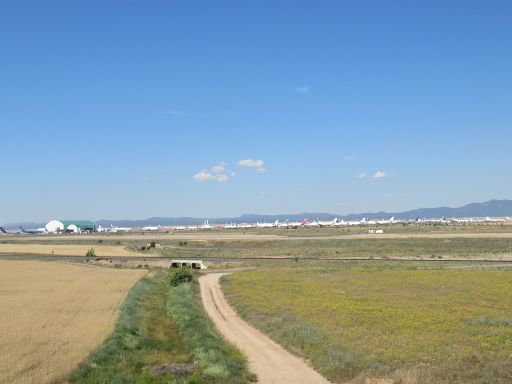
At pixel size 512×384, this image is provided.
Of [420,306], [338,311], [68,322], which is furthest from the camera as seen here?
[420,306]

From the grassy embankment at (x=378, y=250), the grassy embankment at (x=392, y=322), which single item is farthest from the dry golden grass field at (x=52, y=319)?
the grassy embankment at (x=378, y=250)

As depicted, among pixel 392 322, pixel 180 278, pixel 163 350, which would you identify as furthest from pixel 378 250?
pixel 163 350

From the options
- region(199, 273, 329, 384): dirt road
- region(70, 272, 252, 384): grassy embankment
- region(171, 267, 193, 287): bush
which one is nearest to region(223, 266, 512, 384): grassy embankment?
region(199, 273, 329, 384): dirt road

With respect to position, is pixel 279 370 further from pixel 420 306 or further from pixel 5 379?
pixel 420 306

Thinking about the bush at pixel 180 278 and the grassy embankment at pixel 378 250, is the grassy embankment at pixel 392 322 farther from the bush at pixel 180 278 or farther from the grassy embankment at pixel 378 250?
the grassy embankment at pixel 378 250

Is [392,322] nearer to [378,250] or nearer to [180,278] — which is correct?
[180,278]

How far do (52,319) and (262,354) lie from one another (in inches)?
603

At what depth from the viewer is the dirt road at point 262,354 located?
69.7ft

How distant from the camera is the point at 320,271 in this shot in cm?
7175

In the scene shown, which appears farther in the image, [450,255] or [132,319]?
[450,255]

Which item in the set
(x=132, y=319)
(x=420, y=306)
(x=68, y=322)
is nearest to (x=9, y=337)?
(x=68, y=322)

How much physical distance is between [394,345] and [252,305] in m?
17.1

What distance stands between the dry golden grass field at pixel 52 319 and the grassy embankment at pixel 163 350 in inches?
38.2

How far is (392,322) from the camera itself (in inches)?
1260
